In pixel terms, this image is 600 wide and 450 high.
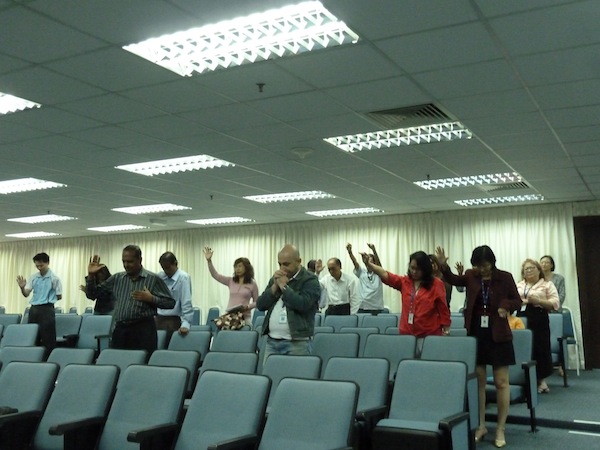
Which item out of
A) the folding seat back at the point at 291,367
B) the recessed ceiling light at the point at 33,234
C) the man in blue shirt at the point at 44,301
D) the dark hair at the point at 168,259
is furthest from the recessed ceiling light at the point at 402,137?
the recessed ceiling light at the point at 33,234

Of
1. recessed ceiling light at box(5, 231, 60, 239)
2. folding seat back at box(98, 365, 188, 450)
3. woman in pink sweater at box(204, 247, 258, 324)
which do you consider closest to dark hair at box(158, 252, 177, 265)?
woman in pink sweater at box(204, 247, 258, 324)

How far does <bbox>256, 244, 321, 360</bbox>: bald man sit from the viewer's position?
4.38 m

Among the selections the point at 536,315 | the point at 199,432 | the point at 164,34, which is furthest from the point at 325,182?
the point at 199,432

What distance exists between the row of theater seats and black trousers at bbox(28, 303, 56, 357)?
3.60m

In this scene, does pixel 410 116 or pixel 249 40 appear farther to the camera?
pixel 410 116

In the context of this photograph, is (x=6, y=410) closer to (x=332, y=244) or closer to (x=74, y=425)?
(x=74, y=425)

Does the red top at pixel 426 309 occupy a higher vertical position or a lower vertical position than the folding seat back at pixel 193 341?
higher

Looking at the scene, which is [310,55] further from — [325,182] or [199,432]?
[325,182]

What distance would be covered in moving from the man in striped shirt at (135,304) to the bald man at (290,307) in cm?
94

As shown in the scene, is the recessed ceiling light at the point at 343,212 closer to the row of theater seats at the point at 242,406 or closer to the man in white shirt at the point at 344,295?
the man in white shirt at the point at 344,295

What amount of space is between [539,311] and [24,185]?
719 centimetres

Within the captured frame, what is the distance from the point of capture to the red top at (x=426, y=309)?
4.91m

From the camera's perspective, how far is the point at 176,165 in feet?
25.8

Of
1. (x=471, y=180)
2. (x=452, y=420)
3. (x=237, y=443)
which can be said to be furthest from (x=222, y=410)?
(x=471, y=180)
